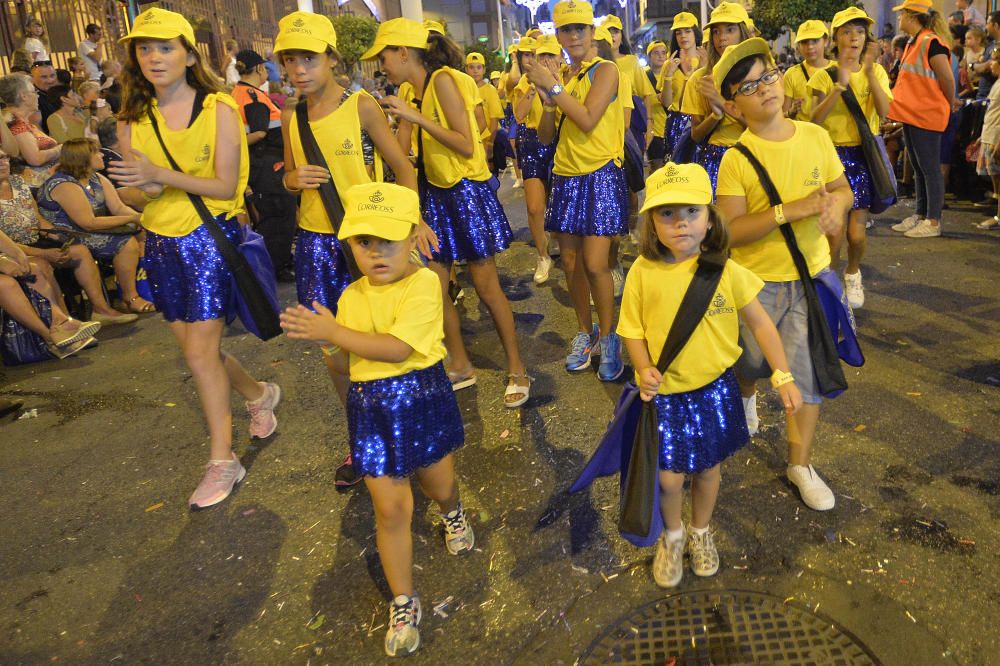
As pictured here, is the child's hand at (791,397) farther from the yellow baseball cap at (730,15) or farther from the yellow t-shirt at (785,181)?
the yellow baseball cap at (730,15)

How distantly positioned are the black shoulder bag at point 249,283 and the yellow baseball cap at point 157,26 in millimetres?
308

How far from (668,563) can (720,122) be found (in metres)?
3.12

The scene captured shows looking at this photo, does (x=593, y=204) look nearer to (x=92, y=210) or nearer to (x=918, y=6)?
(x=918, y=6)

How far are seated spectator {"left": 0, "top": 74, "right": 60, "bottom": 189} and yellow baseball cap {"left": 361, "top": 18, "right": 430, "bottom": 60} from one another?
4786 mm

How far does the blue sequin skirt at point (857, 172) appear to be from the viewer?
5270mm

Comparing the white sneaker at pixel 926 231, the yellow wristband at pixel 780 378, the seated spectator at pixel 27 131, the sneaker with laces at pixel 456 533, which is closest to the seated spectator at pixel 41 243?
the seated spectator at pixel 27 131

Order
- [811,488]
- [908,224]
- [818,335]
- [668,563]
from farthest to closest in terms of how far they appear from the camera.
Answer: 1. [908,224]
2. [811,488]
3. [818,335]
4. [668,563]

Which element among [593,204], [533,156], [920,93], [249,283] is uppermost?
[920,93]

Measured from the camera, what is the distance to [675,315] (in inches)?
101

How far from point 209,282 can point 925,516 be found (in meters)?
3.28

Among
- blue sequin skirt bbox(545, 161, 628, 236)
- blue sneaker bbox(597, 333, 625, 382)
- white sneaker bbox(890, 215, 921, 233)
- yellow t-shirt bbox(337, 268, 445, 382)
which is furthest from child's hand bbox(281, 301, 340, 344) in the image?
white sneaker bbox(890, 215, 921, 233)

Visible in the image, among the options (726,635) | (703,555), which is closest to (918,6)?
(703,555)

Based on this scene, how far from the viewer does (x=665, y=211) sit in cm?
253

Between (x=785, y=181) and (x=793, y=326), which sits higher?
(x=785, y=181)
